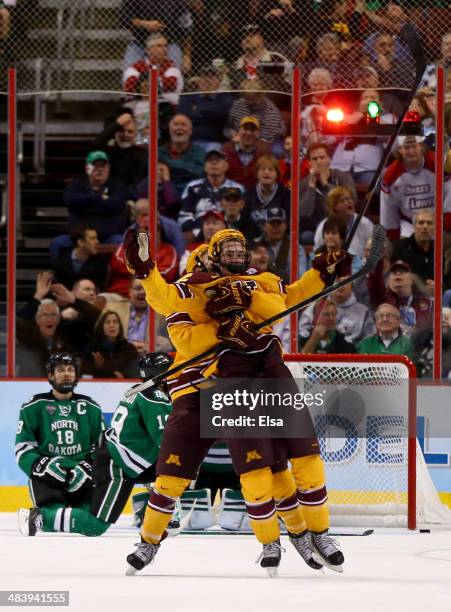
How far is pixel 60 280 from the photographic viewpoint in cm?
818

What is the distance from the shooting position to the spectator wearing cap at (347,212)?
26.0 ft

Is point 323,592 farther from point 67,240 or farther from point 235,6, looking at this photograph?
point 235,6

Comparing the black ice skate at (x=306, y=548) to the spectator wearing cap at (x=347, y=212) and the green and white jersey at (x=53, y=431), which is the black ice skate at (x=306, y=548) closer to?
the green and white jersey at (x=53, y=431)

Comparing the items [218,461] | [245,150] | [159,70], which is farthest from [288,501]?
[159,70]

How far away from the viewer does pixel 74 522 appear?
6.34 meters

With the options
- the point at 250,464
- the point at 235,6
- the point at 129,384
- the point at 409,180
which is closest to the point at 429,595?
the point at 250,464

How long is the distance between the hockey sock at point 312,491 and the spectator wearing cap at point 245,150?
11.6 ft

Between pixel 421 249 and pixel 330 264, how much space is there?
2.59 metres

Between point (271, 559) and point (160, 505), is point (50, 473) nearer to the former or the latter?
point (160, 505)

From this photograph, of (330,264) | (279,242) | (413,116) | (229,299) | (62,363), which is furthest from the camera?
(279,242)

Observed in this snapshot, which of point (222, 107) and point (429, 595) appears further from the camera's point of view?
point (222, 107)

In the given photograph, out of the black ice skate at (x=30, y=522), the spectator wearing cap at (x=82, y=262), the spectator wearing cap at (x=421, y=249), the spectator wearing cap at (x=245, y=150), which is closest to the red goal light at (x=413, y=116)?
the spectator wearing cap at (x=421, y=249)

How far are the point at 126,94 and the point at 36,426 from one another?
2.35m

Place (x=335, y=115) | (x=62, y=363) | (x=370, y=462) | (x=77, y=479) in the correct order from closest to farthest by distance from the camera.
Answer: (x=77, y=479)
(x=62, y=363)
(x=370, y=462)
(x=335, y=115)
